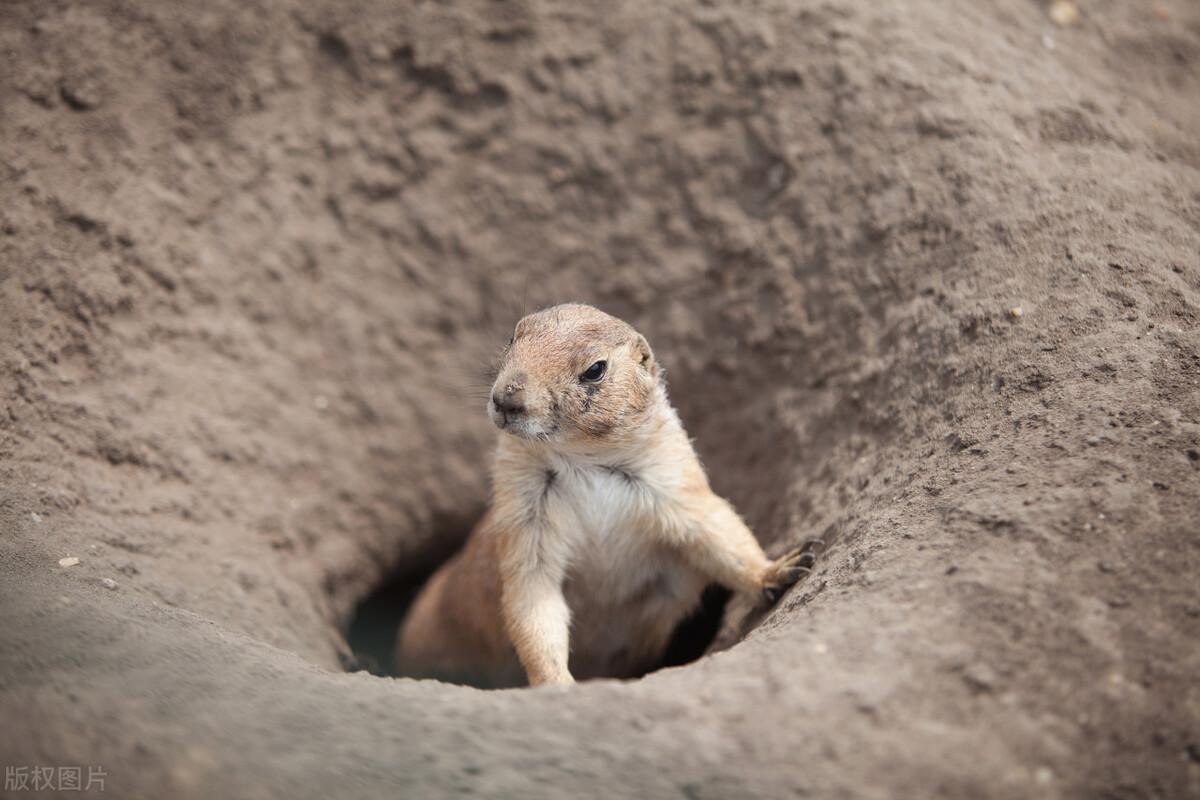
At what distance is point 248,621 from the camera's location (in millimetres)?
4340

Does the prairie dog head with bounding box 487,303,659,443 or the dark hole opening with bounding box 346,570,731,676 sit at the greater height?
the prairie dog head with bounding box 487,303,659,443

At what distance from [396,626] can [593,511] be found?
11.3 feet

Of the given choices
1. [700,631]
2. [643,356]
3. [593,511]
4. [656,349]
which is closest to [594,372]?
[643,356]

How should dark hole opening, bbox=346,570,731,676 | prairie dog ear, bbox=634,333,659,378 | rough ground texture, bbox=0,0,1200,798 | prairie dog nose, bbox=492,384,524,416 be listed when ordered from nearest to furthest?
rough ground texture, bbox=0,0,1200,798
prairie dog nose, bbox=492,384,524,416
prairie dog ear, bbox=634,333,659,378
dark hole opening, bbox=346,570,731,676

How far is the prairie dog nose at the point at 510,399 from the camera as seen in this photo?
→ 3.88m

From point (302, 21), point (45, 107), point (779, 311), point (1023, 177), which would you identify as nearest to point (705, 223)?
point (779, 311)

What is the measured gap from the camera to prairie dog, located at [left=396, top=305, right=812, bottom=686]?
4079mm

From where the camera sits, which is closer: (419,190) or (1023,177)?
(1023,177)

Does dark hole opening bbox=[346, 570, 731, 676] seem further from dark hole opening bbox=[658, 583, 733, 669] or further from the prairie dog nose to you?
the prairie dog nose

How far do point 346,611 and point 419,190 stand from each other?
2792 millimetres

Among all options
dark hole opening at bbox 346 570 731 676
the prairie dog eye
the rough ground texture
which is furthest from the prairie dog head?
dark hole opening at bbox 346 570 731 676

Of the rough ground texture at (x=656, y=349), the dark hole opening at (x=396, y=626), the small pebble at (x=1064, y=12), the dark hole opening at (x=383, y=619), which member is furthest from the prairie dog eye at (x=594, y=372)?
the small pebble at (x=1064, y=12)

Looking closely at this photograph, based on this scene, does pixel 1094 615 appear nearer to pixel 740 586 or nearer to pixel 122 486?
pixel 740 586

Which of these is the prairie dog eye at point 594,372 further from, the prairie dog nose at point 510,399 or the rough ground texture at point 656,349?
the rough ground texture at point 656,349
